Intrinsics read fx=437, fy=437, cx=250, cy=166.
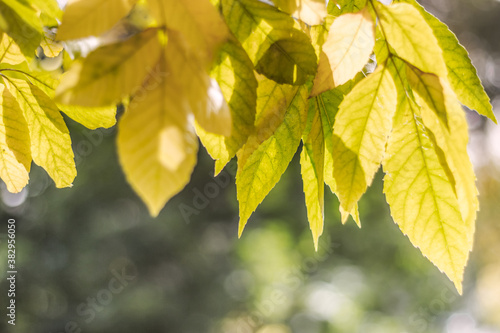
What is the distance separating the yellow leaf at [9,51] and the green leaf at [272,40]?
0.85ft

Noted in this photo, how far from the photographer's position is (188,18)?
31cm

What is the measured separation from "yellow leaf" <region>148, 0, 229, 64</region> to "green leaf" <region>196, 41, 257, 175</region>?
0.16ft

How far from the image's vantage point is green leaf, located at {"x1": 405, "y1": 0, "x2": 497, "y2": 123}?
46cm

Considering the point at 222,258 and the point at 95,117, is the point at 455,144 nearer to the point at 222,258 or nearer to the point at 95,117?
the point at 95,117

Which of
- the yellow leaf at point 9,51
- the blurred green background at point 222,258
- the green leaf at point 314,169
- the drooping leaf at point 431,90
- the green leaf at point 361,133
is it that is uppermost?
the drooping leaf at point 431,90

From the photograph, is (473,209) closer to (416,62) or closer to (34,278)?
(416,62)

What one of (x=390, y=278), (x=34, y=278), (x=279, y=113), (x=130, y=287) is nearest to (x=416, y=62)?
(x=279, y=113)

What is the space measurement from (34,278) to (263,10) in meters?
6.12

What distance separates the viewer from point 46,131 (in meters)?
0.56

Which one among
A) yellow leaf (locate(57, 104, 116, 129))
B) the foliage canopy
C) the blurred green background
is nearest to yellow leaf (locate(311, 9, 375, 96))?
the foliage canopy

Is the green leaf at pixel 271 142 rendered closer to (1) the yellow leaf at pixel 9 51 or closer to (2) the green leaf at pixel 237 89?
(2) the green leaf at pixel 237 89

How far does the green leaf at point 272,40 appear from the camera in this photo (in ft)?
1.33

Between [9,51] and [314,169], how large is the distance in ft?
1.24

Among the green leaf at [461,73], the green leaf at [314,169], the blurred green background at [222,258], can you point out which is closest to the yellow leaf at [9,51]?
the green leaf at [314,169]
